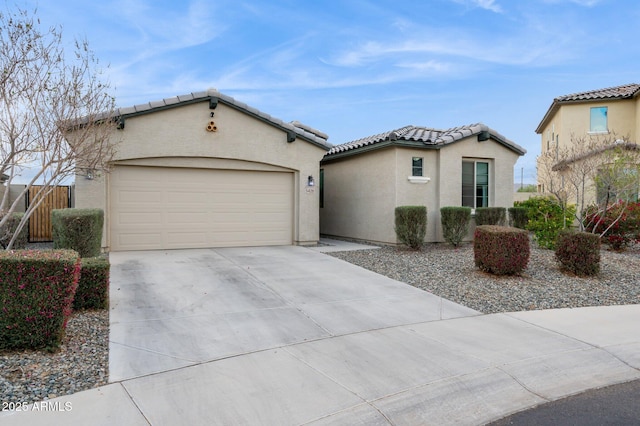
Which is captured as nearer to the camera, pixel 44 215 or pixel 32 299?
pixel 32 299

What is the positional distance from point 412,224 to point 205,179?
6.11 metres

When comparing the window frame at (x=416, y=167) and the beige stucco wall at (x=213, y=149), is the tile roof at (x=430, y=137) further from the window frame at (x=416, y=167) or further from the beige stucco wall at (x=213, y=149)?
the beige stucco wall at (x=213, y=149)

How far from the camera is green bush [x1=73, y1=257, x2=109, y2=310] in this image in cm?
599

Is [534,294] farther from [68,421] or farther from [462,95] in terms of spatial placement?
[462,95]

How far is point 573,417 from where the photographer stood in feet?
12.1

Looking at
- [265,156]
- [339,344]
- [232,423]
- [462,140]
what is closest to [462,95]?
[462,140]

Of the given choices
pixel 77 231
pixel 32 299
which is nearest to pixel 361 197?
pixel 77 231

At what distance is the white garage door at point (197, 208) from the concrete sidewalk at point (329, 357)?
3764 mm

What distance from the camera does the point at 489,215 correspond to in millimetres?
13789

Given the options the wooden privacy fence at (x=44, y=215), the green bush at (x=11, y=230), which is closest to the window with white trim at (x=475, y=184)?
the green bush at (x=11, y=230)

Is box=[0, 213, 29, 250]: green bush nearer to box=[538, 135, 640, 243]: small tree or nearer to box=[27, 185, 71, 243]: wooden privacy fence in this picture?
box=[27, 185, 71, 243]: wooden privacy fence

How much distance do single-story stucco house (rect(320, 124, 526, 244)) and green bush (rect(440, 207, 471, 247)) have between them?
925 mm

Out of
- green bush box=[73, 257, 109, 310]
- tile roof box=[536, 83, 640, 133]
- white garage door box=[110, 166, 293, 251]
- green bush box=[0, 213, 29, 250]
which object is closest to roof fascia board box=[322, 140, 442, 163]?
white garage door box=[110, 166, 293, 251]

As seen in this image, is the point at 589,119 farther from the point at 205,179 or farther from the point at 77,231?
the point at 77,231
